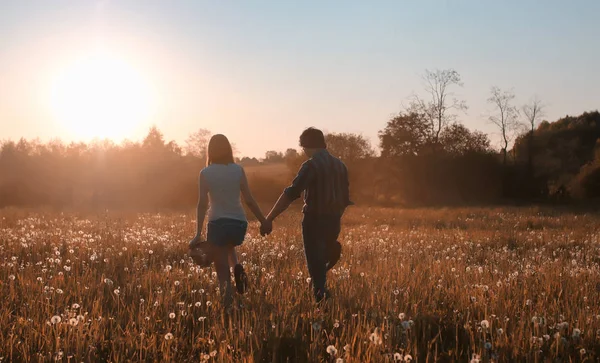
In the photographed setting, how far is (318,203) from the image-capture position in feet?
24.2

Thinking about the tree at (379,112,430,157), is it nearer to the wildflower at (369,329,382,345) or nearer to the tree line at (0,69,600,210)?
the tree line at (0,69,600,210)

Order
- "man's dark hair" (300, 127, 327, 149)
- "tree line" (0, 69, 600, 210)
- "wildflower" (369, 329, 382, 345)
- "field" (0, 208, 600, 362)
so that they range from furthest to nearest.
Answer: "tree line" (0, 69, 600, 210) → "man's dark hair" (300, 127, 327, 149) → "field" (0, 208, 600, 362) → "wildflower" (369, 329, 382, 345)

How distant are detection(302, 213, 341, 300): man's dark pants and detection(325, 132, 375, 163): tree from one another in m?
52.2

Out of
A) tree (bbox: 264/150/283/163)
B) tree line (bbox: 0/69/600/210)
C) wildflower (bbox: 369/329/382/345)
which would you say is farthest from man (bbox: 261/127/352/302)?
tree (bbox: 264/150/283/163)

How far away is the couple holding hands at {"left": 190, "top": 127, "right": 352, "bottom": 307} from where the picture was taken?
7215 mm

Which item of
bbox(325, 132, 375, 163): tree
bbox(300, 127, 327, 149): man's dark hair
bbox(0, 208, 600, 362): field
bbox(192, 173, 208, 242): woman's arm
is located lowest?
bbox(0, 208, 600, 362): field

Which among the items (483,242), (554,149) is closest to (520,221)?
(483,242)

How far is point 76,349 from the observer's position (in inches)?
193

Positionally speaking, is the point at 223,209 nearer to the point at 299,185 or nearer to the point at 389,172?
the point at 299,185

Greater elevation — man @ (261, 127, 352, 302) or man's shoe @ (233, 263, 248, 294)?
man @ (261, 127, 352, 302)

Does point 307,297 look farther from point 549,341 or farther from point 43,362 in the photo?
point 43,362

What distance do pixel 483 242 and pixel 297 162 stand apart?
42612 mm

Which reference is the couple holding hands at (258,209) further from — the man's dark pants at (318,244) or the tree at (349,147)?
the tree at (349,147)

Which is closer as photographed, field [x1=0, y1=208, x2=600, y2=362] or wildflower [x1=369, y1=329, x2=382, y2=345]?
wildflower [x1=369, y1=329, x2=382, y2=345]
